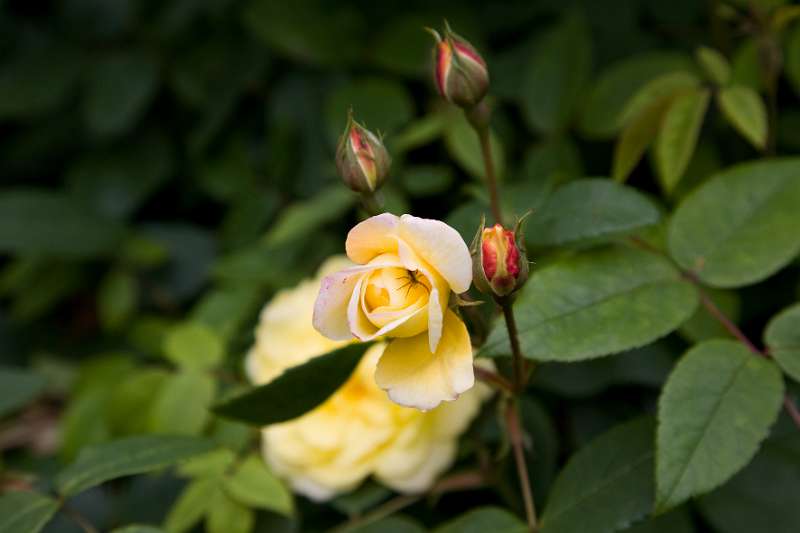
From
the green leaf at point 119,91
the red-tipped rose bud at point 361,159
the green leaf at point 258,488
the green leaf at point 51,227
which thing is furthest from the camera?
the green leaf at point 119,91

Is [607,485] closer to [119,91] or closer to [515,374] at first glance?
[515,374]

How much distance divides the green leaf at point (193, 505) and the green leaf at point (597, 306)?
37 cm

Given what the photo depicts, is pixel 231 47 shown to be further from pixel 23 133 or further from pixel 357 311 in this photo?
pixel 357 311

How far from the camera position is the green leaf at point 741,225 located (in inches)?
29.7

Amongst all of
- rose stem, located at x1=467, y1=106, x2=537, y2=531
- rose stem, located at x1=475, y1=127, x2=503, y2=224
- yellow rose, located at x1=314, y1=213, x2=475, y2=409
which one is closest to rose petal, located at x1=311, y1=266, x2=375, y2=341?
yellow rose, located at x1=314, y1=213, x2=475, y2=409

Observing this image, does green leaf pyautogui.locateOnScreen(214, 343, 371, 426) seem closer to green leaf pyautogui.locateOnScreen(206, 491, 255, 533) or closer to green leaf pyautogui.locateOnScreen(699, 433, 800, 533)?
green leaf pyautogui.locateOnScreen(206, 491, 255, 533)

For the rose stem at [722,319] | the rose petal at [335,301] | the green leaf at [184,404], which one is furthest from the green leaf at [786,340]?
the green leaf at [184,404]

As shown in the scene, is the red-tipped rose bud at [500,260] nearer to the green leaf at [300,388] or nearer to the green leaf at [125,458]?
the green leaf at [300,388]

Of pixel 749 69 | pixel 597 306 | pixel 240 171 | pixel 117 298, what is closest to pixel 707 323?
pixel 597 306

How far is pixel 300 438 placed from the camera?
855mm

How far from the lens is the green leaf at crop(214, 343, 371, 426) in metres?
0.66

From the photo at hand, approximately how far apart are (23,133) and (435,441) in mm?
1096

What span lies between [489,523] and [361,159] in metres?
0.31

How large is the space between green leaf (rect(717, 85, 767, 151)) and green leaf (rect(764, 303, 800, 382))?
197 mm
